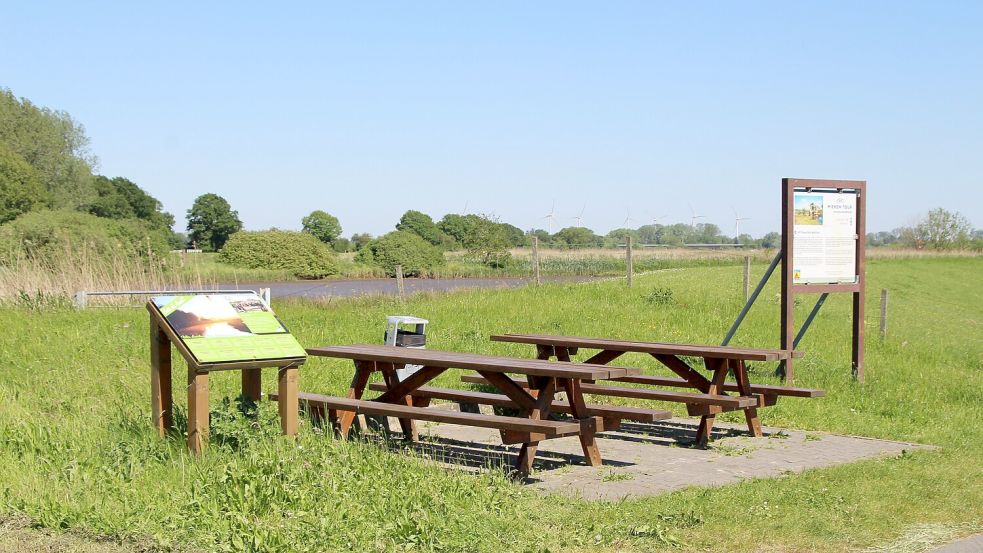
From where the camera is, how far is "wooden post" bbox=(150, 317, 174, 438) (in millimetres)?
6598

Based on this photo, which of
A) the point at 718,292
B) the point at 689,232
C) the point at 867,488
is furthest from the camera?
the point at 689,232

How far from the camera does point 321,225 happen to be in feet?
190

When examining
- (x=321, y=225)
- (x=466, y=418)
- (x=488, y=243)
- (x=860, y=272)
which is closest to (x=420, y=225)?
(x=321, y=225)

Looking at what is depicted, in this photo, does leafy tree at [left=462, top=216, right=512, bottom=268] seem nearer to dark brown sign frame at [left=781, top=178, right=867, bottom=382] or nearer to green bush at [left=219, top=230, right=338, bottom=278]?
green bush at [left=219, top=230, right=338, bottom=278]

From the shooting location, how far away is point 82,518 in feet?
16.7

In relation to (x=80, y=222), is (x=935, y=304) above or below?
below

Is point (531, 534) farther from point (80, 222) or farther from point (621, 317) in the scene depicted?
point (80, 222)

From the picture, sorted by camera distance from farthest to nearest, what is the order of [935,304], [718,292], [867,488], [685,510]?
[935,304], [718,292], [867,488], [685,510]

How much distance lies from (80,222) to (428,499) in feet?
77.5

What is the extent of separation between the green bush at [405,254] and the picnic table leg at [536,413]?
2485 centimetres

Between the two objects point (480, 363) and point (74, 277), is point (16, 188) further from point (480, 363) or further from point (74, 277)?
point (480, 363)

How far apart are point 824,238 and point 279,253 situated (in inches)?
1023

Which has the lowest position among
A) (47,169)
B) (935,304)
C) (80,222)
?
(935,304)

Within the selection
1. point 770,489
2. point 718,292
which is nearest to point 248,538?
point 770,489
